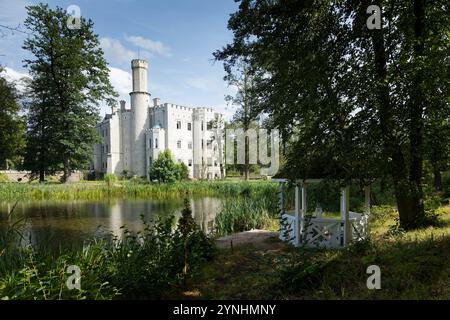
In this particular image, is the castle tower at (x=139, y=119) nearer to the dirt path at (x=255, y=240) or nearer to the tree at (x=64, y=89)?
the tree at (x=64, y=89)

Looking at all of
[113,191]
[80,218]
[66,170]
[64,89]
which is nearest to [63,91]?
[64,89]

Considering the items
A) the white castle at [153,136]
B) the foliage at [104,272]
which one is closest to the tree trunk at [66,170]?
the white castle at [153,136]

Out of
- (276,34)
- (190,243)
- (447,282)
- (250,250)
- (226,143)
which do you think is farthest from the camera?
(226,143)

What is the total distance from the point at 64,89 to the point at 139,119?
12.5 metres

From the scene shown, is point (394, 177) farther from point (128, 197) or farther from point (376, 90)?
point (128, 197)

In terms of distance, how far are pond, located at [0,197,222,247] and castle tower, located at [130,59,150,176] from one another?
24.2 m

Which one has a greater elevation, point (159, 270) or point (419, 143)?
point (419, 143)

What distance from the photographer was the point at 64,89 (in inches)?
1324

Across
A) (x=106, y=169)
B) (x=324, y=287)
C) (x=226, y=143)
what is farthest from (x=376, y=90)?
(x=106, y=169)

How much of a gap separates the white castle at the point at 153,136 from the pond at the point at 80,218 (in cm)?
2373

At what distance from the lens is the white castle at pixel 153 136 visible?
4384 centimetres

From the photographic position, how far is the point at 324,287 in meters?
4.79

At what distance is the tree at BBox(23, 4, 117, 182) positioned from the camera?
104ft
